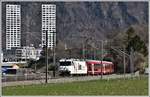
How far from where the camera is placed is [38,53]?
50594 mm

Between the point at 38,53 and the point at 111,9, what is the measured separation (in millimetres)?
29118

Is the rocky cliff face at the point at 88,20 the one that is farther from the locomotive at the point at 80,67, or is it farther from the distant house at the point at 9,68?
the locomotive at the point at 80,67

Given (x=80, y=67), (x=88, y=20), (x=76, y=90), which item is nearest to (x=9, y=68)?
(x=80, y=67)

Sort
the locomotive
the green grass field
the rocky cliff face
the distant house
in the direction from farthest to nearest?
the rocky cliff face < the distant house < the locomotive < the green grass field

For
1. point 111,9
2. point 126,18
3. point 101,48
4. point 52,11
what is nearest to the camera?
point 52,11

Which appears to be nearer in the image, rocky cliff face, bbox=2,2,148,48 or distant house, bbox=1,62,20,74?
distant house, bbox=1,62,20,74

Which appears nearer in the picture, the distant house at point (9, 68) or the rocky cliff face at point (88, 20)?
the distant house at point (9, 68)

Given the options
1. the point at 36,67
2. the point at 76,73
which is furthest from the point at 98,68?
the point at 36,67

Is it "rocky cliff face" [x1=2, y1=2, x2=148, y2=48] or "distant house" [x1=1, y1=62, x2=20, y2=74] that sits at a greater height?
"rocky cliff face" [x1=2, y1=2, x2=148, y2=48]

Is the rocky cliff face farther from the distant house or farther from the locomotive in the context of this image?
the locomotive

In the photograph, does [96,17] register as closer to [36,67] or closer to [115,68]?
[115,68]

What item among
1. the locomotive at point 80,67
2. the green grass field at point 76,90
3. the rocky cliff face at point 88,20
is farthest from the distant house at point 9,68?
the green grass field at point 76,90

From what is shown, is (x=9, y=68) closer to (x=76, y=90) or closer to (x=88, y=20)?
(x=88, y=20)

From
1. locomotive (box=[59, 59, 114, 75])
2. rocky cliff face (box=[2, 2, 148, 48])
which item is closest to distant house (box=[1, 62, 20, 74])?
rocky cliff face (box=[2, 2, 148, 48])
